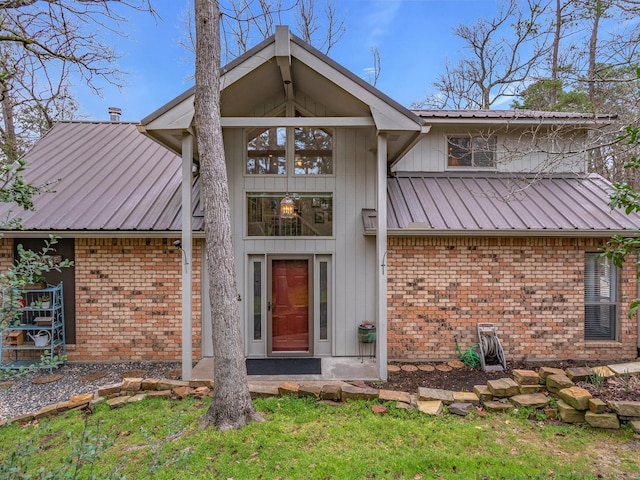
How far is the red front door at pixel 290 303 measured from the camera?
24.0ft

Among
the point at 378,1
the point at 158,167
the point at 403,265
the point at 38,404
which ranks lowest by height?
the point at 38,404

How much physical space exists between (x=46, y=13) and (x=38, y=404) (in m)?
6.19

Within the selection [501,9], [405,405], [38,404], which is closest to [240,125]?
[405,405]

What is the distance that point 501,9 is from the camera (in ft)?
43.1

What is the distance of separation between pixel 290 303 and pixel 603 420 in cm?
526

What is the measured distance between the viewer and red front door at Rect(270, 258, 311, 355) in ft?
24.0

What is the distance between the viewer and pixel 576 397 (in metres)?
4.30

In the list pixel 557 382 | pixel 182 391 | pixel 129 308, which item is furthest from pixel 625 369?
pixel 129 308

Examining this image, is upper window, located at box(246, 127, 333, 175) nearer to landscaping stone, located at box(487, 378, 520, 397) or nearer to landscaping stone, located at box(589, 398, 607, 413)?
landscaping stone, located at box(487, 378, 520, 397)

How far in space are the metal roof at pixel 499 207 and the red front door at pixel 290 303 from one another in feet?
5.94

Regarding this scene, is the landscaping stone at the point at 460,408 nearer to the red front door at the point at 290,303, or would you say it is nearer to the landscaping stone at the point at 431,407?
the landscaping stone at the point at 431,407

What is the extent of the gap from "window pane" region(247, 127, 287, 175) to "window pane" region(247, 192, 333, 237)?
0.56 m

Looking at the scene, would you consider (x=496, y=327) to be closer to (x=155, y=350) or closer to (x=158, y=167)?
(x=155, y=350)

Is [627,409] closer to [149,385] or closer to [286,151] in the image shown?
[149,385]
